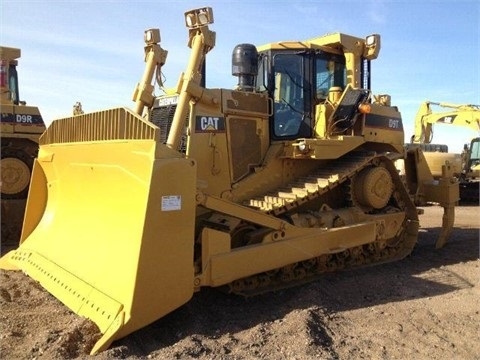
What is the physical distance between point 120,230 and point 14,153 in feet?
20.1

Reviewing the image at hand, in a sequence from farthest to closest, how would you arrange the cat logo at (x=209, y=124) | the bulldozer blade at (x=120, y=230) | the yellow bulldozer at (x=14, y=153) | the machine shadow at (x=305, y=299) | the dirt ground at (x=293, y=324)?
1. the yellow bulldozer at (x=14, y=153)
2. the cat logo at (x=209, y=124)
3. the machine shadow at (x=305, y=299)
4. the bulldozer blade at (x=120, y=230)
5. the dirt ground at (x=293, y=324)

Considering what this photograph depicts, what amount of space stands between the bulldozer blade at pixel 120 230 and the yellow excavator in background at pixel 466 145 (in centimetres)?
1337

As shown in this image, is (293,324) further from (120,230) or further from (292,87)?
(292,87)

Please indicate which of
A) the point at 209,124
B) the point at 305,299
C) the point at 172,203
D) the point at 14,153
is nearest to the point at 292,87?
the point at 209,124

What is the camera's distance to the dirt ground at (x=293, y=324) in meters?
3.85

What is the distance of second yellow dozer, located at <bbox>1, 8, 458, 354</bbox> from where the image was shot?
164 inches

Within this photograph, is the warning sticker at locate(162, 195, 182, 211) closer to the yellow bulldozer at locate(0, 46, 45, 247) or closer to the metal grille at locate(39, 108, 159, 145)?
the metal grille at locate(39, 108, 159, 145)

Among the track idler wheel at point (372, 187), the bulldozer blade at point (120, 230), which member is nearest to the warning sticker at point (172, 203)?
the bulldozer blade at point (120, 230)

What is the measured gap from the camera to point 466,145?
1892 cm

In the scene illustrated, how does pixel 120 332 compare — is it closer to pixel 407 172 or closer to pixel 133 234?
pixel 133 234

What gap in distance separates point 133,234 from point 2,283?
85.9 inches

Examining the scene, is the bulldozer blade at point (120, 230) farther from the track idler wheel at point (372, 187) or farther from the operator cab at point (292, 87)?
the track idler wheel at point (372, 187)

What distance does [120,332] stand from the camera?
3828mm

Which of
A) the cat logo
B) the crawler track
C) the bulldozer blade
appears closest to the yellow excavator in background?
the crawler track
